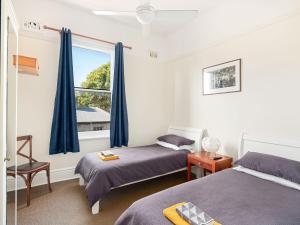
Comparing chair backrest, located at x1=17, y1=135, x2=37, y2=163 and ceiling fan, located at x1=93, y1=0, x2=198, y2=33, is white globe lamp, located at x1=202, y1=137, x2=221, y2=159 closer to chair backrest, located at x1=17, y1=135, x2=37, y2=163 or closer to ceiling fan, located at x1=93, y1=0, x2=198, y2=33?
ceiling fan, located at x1=93, y1=0, x2=198, y2=33

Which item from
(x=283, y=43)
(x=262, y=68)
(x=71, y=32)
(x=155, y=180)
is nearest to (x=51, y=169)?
(x=155, y=180)

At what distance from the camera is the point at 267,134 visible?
94.5 inches

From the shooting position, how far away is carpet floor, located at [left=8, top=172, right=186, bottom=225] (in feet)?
6.73

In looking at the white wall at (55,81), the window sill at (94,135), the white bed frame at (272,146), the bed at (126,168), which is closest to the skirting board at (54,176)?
the white wall at (55,81)

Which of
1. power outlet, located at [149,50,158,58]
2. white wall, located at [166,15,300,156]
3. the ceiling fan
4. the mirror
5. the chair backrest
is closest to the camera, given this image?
the mirror

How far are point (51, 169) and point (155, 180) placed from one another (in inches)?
70.5

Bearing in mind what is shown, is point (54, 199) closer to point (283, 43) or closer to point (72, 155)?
point (72, 155)

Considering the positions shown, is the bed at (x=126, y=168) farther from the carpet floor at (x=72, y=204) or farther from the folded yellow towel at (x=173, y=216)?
the folded yellow towel at (x=173, y=216)

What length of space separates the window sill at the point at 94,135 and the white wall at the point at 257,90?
1759mm

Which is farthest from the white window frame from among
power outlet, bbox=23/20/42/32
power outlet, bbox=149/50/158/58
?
power outlet, bbox=149/50/158/58

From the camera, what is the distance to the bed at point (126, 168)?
2238 mm

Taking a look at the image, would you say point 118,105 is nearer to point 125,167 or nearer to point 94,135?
point 94,135

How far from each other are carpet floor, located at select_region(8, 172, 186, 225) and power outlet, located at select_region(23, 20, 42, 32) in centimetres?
249

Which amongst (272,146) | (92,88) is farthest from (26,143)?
(272,146)
